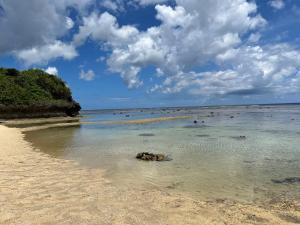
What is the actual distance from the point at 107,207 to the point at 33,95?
64.1m

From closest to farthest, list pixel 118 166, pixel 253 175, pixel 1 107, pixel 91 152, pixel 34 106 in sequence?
pixel 253 175, pixel 118 166, pixel 91 152, pixel 1 107, pixel 34 106

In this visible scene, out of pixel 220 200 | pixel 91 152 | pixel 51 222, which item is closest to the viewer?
pixel 51 222

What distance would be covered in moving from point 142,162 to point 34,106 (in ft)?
178

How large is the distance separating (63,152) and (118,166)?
238 inches

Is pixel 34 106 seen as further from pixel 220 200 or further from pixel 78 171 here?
Answer: pixel 220 200

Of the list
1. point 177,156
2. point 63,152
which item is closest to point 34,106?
point 63,152

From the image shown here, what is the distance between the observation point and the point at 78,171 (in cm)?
1245

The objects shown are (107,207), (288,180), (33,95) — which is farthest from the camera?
(33,95)

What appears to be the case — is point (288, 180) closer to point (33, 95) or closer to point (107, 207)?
point (107, 207)

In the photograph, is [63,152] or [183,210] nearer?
[183,210]

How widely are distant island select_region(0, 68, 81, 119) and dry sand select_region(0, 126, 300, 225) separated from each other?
5300 cm

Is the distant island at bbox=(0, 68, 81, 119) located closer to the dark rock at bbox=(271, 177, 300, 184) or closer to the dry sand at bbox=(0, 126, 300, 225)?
the dry sand at bbox=(0, 126, 300, 225)

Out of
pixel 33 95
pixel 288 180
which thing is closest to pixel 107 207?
pixel 288 180

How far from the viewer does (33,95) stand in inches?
2611
